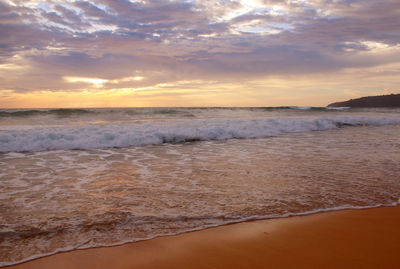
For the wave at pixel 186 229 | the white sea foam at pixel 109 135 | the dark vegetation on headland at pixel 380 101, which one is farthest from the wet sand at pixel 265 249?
the dark vegetation on headland at pixel 380 101

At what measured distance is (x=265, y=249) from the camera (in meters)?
2.35

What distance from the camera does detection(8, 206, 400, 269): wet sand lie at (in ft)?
6.98

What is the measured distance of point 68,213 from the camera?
304cm

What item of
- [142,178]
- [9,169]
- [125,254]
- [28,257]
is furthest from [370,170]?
[9,169]

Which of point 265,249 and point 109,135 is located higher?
point 109,135

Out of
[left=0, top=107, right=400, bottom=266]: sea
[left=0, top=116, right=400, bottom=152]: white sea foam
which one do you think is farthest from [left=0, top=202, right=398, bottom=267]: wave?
[left=0, top=116, right=400, bottom=152]: white sea foam

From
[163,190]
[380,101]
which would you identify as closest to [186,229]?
[163,190]

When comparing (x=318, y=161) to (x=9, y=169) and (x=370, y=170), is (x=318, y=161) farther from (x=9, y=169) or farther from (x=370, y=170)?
(x=9, y=169)

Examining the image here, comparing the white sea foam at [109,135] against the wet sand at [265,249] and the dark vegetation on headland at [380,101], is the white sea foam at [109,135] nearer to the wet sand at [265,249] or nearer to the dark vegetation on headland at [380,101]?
the wet sand at [265,249]

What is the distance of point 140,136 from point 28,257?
7652 millimetres

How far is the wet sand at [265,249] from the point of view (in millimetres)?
2127

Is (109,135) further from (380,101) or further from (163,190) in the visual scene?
Result: (380,101)

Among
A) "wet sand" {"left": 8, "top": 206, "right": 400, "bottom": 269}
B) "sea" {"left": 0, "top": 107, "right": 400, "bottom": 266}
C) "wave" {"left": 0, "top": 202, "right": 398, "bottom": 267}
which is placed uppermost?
"sea" {"left": 0, "top": 107, "right": 400, "bottom": 266}

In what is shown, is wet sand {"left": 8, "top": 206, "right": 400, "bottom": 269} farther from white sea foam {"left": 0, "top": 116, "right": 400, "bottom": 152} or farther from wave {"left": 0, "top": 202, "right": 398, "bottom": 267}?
white sea foam {"left": 0, "top": 116, "right": 400, "bottom": 152}
